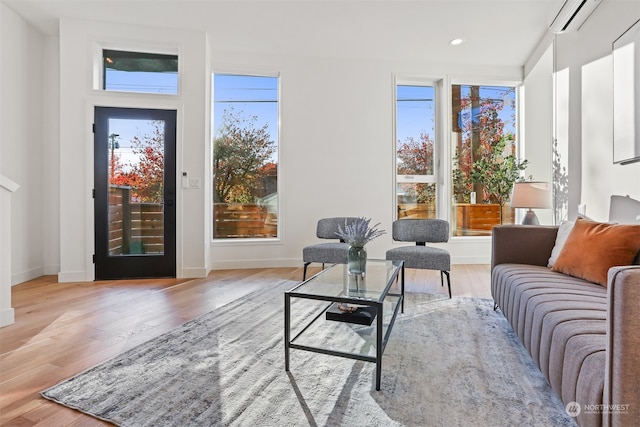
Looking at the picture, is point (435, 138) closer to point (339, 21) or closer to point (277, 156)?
point (339, 21)

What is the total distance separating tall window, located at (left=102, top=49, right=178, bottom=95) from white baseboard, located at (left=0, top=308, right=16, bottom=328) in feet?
8.75

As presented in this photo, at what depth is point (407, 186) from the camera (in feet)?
16.3

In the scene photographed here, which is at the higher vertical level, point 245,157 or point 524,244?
point 245,157

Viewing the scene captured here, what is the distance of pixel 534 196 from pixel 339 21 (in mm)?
2878

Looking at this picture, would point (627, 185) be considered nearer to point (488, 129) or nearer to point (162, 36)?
point (488, 129)

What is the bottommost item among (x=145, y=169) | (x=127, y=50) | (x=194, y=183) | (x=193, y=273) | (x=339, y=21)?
(x=193, y=273)

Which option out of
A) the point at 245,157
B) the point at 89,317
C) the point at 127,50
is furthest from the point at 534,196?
the point at 127,50

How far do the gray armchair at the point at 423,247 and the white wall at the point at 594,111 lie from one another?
130 centimetres

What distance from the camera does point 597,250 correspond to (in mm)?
1960

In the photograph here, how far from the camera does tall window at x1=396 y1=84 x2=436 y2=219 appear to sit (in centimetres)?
495

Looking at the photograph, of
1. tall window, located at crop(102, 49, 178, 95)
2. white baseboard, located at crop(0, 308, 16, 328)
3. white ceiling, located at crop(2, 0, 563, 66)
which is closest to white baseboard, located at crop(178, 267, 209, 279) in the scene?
white baseboard, located at crop(0, 308, 16, 328)

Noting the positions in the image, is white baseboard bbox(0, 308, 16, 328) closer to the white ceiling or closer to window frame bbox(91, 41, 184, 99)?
window frame bbox(91, 41, 184, 99)

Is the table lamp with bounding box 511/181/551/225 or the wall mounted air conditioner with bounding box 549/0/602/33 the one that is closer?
the wall mounted air conditioner with bounding box 549/0/602/33

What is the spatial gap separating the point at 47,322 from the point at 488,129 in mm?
5625
